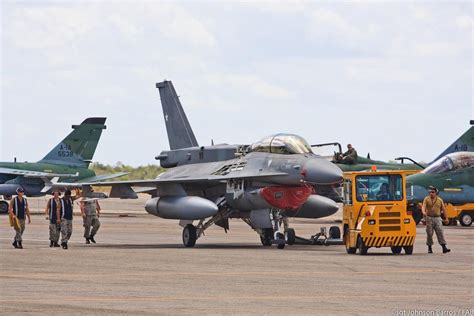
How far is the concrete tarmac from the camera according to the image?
14359 mm

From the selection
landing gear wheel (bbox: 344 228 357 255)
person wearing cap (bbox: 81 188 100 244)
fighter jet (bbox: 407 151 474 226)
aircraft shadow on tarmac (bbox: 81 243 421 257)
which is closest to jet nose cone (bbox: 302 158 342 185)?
landing gear wheel (bbox: 344 228 357 255)

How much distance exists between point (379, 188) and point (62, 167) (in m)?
36.5

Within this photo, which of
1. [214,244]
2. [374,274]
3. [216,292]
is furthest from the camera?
[214,244]

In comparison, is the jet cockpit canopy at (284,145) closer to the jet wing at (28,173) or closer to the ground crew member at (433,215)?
the ground crew member at (433,215)

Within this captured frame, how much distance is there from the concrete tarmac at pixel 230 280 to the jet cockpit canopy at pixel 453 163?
807cm

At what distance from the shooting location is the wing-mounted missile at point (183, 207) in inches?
1085

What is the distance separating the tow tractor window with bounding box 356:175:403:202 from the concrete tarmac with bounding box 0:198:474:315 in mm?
1294

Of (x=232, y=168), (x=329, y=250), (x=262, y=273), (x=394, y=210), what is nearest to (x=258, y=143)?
(x=232, y=168)

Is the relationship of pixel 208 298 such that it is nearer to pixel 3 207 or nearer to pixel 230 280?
pixel 230 280

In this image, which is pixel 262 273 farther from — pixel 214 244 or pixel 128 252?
pixel 214 244

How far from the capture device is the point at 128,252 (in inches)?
1022

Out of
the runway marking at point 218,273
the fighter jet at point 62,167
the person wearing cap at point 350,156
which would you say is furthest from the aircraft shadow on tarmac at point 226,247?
the fighter jet at point 62,167

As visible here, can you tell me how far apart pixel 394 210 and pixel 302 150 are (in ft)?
12.5

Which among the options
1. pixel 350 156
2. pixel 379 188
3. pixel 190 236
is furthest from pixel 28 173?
pixel 379 188
